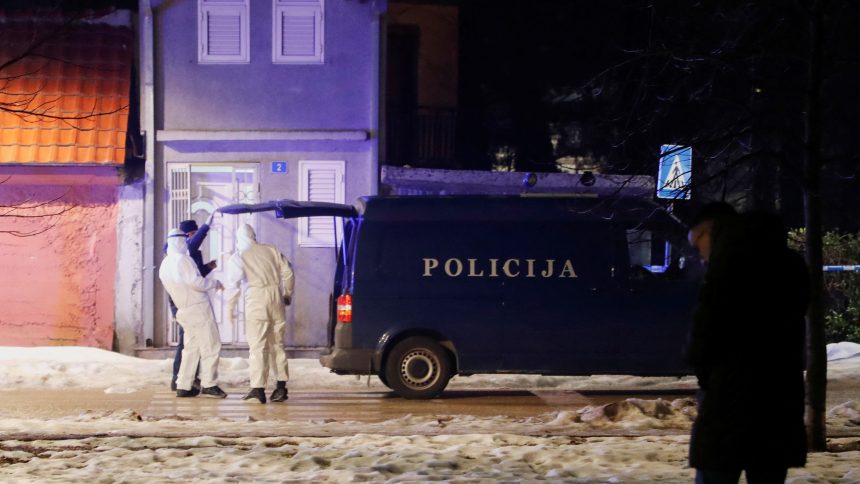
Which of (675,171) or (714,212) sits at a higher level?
(675,171)

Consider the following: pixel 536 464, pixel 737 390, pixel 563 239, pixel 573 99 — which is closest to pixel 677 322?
pixel 563 239

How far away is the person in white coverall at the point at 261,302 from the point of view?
13.7 metres

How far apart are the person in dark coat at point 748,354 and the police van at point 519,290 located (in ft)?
28.9

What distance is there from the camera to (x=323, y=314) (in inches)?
773

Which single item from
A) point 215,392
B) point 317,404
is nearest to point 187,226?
point 215,392

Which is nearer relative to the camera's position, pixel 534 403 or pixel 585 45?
pixel 534 403

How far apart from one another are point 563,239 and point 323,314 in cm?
629

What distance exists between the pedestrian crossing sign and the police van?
0.55 m

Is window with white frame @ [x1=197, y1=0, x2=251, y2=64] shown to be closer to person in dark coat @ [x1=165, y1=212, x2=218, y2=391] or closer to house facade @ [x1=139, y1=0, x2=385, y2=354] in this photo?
house facade @ [x1=139, y1=0, x2=385, y2=354]

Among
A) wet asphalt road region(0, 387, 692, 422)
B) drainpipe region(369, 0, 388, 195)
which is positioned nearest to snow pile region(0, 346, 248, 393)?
wet asphalt road region(0, 387, 692, 422)

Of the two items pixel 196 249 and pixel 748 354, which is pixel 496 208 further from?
pixel 748 354

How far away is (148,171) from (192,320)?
568cm

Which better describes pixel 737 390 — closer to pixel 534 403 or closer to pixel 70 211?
pixel 534 403

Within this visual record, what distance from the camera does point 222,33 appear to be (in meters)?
19.8
